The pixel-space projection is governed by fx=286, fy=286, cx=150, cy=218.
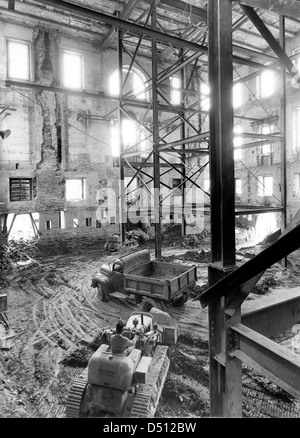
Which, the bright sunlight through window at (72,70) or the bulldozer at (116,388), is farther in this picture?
the bright sunlight through window at (72,70)

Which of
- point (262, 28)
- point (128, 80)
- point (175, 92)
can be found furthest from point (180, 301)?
point (175, 92)

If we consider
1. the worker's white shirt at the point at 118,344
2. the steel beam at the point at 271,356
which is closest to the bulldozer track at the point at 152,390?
the worker's white shirt at the point at 118,344

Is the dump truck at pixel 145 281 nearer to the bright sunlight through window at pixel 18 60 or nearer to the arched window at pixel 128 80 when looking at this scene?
the bright sunlight through window at pixel 18 60

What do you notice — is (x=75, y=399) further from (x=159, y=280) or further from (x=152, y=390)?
(x=159, y=280)

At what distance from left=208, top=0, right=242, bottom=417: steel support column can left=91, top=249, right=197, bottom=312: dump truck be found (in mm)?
4078

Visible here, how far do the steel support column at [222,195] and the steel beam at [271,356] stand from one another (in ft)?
0.40

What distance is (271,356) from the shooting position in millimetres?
2170

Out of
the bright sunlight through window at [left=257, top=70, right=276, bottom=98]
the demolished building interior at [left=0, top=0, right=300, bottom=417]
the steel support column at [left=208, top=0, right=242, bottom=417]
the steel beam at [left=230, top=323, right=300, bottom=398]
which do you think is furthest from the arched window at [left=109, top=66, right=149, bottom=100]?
the steel beam at [left=230, top=323, right=300, bottom=398]

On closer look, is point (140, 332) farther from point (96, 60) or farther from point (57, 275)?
point (96, 60)

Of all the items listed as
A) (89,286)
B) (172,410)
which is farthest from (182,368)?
(89,286)

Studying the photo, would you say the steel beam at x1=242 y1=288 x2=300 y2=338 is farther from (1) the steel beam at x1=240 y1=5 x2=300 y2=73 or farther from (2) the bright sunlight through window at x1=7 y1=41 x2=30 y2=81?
(2) the bright sunlight through window at x1=7 y1=41 x2=30 y2=81

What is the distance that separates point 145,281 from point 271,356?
16.7ft

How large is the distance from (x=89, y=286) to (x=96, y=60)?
13.0 meters

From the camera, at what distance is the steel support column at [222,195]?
8.41ft
